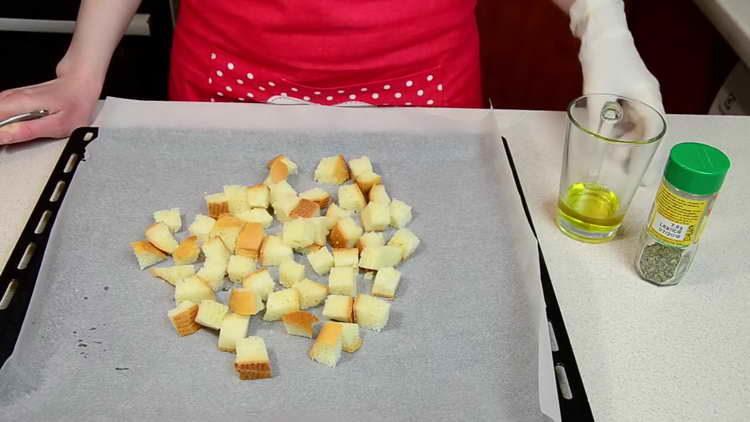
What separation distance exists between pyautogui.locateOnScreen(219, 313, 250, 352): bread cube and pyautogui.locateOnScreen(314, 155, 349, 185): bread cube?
0.93ft

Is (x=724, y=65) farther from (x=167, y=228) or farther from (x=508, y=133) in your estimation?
(x=167, y=228)

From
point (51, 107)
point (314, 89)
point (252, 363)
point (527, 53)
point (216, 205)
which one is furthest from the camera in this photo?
point (527, 53)

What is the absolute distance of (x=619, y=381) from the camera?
79 centimetres

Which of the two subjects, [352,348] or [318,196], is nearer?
[352,348]

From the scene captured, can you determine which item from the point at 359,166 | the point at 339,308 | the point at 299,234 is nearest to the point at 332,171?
the point at 359,166

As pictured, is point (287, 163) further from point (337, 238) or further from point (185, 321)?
point (185, 321)

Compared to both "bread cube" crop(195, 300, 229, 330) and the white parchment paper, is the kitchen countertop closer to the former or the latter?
the white parchment paper

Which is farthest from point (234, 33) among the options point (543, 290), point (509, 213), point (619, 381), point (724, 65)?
point (724, 65)

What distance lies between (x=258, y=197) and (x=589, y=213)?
17.4 inches

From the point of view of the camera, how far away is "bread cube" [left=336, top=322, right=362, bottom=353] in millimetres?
814

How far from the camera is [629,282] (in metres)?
0.91

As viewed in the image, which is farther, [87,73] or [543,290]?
[87,73]

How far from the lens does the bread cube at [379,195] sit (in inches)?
39.3

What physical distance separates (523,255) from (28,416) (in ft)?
1.90
